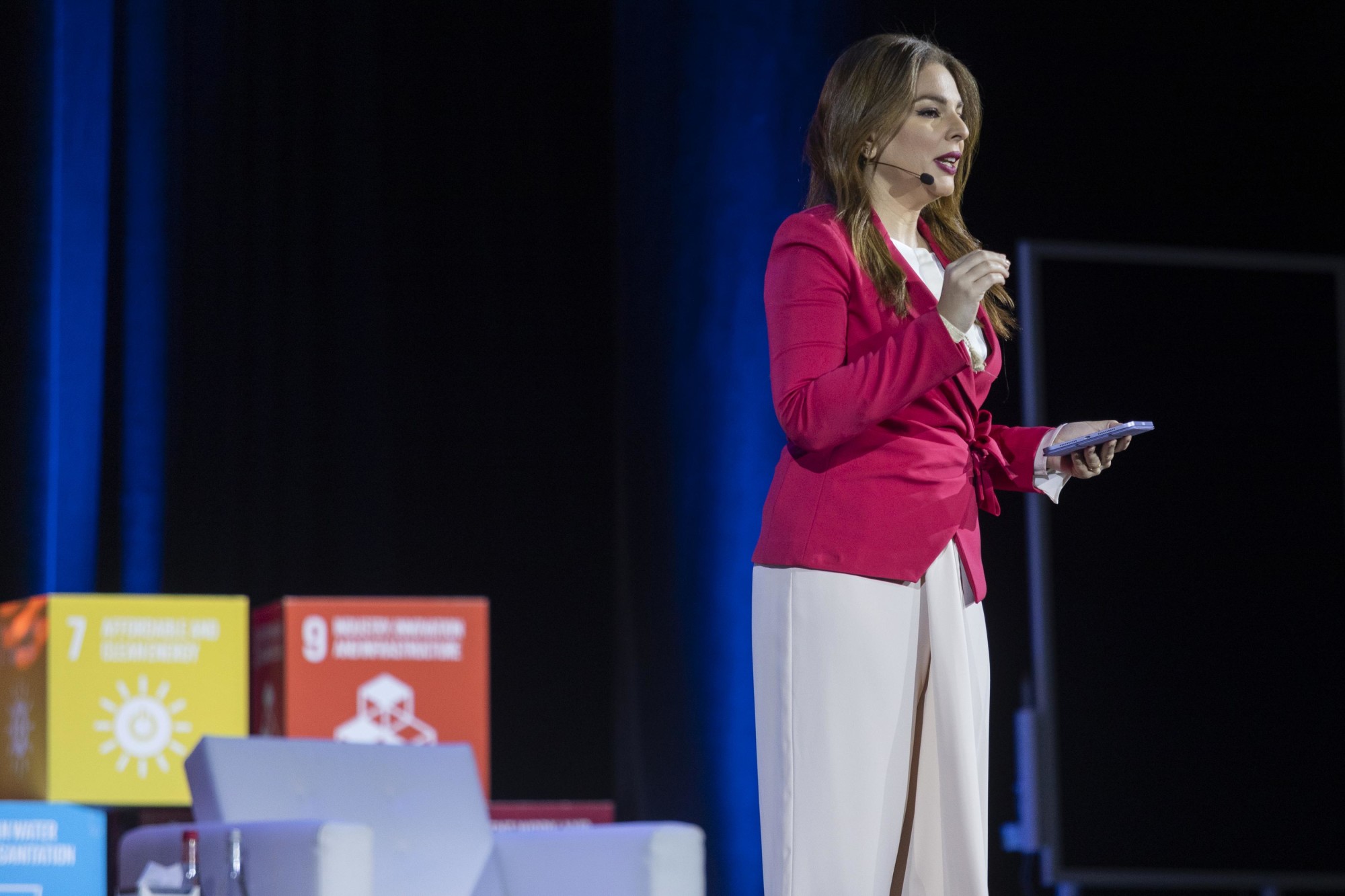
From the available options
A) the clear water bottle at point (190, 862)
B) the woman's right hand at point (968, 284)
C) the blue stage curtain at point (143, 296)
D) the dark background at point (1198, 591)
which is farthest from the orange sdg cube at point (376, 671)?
the woman's right hand at point (968, 284)

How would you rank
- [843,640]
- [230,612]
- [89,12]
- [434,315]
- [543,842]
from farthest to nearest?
[434,315], [89,12], [230,612], [543,842], [843,640]

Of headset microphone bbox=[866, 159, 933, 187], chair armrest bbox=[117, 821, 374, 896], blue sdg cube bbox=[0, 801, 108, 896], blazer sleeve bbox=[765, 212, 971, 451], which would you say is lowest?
blue sdg cube bbox=[0, 801, 108, 896]

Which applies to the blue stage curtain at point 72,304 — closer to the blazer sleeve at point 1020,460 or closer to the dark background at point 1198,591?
the dark background at point 1198,591

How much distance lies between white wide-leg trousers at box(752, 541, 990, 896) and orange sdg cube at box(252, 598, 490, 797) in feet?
6.77

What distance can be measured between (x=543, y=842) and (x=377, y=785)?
0.32 metres

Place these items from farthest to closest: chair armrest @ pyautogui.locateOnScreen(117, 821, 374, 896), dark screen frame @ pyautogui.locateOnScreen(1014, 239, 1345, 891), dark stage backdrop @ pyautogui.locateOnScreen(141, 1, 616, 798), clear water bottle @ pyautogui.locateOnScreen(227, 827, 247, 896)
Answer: dark screen frame @ pyautogui.locateOnScreen(1014, 239, 1345, 891), dark stage backdrop @ pyautogui.locateOnScreen(141, 1, 616, 798), clear water bottle @ pyautogui.locateOnScreen(227, 827, 247, 896), chair armrest @ pyautogui.locateOnScreen(117, 821, 374, 896)

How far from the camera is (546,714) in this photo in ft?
13.9

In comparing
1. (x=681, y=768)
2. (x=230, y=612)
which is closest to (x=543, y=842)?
(x=230, y=612)

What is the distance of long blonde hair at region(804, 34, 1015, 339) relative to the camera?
5.17ft

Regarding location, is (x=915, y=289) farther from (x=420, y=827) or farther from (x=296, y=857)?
(x=420, y=827)

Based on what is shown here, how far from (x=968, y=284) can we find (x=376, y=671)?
232cm

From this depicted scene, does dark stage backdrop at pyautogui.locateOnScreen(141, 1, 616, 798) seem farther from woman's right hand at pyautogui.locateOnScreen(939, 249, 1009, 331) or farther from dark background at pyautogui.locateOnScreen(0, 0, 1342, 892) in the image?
woman's right hand at pyautogui.locateOnScreen(939, 249, 1009, 331)

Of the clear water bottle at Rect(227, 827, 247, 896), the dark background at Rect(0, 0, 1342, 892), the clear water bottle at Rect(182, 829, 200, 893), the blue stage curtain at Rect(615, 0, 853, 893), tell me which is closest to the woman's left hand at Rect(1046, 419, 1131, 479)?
the clear water bottle at Rect(227, 827, 247, 896)

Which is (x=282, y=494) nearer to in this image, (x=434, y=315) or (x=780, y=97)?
(x=434, y=315)
